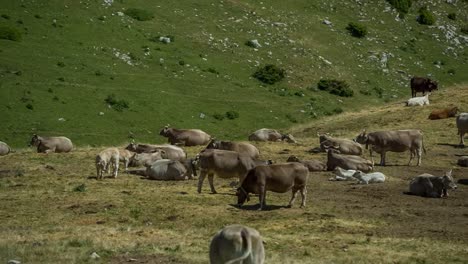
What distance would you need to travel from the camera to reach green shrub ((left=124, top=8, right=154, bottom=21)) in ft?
271

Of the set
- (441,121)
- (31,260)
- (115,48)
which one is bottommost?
(31,260)

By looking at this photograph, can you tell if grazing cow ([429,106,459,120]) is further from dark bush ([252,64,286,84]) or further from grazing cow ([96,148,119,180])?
grazing cow ([96,148,119,180])

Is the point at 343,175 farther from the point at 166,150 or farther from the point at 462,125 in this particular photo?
the point at 462,125

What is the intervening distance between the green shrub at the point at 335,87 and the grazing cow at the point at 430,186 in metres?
44.7

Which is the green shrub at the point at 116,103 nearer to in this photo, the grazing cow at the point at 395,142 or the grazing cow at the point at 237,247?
the grazing cow at the point at 395,142

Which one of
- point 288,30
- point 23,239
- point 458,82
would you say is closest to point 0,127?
point 23,239

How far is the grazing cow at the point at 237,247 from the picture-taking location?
1586 centimetres

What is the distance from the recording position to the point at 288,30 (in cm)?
8881

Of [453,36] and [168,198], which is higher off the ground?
[453,36]

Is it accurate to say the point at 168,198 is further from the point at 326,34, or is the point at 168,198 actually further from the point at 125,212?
the point at 326,34

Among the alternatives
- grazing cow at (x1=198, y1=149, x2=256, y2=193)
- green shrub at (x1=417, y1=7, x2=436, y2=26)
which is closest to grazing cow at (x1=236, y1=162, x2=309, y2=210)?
grazing cow at (x1=198, y1=149, x2=256, y2=193)

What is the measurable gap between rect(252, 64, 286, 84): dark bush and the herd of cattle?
2403 cm

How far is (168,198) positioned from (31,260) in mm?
10187

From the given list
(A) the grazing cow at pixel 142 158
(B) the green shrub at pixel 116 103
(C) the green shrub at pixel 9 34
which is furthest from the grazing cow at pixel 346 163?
(C) the green shrub at pixel 9 34
